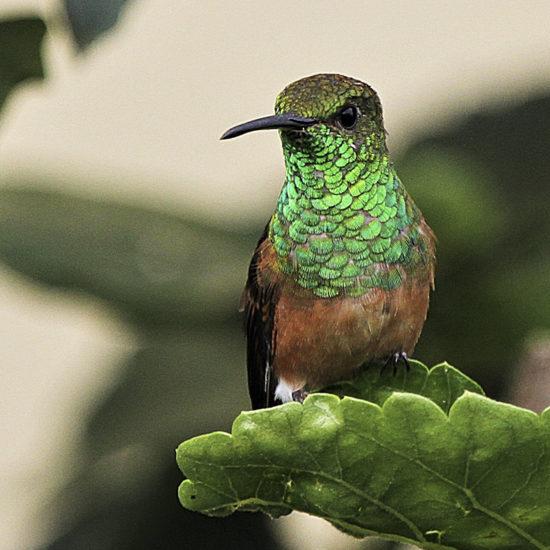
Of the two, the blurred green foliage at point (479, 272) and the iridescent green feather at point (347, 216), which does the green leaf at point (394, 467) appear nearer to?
the iridescent green feather at point (347, 216)

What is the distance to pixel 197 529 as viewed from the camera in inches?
82.0

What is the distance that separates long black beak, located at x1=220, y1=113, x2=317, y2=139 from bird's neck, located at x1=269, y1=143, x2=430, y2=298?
0.42 ft

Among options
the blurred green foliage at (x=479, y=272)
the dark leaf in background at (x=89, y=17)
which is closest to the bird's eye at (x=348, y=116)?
the dark leaf in background at (x=89, y=17)

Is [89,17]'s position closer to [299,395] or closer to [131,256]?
[299,395]

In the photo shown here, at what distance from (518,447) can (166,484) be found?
4.62 ft


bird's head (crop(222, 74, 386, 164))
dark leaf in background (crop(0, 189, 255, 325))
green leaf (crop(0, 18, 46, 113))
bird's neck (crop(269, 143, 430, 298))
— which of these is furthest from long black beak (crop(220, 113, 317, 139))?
dark leaf in background (crop(0, 189, 255, 325))

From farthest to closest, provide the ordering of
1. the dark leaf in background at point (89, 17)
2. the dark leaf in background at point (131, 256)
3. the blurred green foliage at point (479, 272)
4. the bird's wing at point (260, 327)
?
the blurred green foliage at point (479, 272) → the dark leaf in background at point (131, 256) → the bird's wing at point (260, 327) → the dark leaf in background at point (89, 17)

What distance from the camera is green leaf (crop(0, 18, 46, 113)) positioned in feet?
3.21

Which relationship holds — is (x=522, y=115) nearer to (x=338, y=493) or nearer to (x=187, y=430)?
(x=187, y=430)

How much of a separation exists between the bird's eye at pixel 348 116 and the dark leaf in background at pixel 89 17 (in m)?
0.22

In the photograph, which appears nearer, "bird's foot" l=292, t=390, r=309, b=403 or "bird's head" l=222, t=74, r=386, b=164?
"bird's head" l=222, t=74, r=386, b=164

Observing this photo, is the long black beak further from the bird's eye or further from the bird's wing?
the bird's wing

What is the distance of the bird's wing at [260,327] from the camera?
127cm

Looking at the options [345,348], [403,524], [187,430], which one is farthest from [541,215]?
[403,524]
